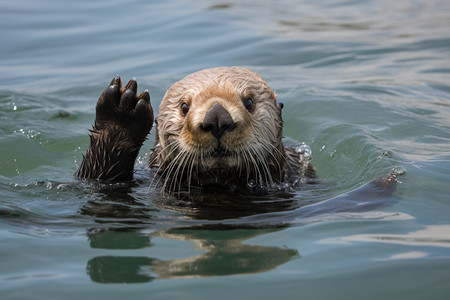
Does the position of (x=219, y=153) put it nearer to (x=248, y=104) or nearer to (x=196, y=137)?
(x=196, y=137)

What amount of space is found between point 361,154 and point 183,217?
2.53m

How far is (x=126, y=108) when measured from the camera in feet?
16.5

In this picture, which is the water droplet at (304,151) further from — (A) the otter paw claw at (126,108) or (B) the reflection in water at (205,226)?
(A) the otter paw claw at (126,108)

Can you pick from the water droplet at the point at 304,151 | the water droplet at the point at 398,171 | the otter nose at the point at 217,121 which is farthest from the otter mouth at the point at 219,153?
the water droplet at the point at 304,151

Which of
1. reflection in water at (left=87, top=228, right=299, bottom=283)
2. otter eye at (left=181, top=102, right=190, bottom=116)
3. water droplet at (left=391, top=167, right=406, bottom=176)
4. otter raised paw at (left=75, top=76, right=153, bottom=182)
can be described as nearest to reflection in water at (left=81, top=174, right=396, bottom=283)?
reflection in water at (left=87, top=228, right=299, bottom=283)

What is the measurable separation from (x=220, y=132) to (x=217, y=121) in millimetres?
101

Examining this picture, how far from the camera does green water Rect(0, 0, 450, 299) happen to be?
3600 millimetres

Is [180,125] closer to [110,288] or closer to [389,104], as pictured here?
[110,288]

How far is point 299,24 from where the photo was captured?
1250 centimetres

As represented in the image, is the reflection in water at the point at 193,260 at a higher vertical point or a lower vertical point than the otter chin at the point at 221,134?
lower

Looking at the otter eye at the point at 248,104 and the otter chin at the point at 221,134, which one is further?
the otter eye at the point at 248,104

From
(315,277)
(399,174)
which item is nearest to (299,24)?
(399,174)

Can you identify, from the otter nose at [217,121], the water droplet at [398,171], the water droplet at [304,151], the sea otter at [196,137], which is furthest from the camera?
the water droplet at [304,151]

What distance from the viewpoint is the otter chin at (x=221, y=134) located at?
14.7 ft
